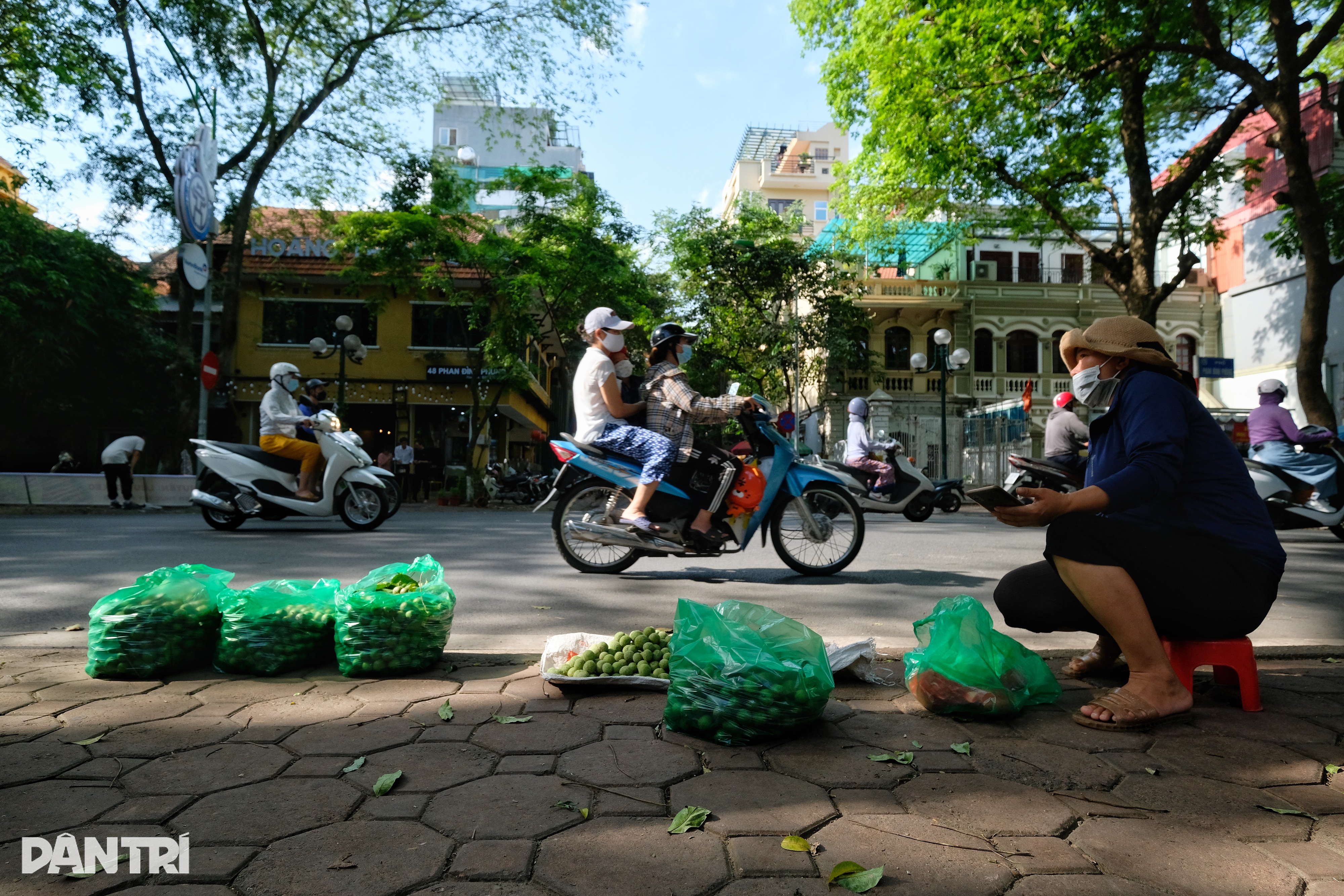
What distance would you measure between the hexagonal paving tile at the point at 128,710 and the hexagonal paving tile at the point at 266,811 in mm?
835

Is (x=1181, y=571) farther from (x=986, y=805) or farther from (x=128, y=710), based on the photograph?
(x=128, y=710)

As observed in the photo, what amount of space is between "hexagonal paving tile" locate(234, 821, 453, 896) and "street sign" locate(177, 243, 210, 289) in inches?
637

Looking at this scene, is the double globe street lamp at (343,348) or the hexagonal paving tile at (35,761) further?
the double globe street lamp at (343,348)

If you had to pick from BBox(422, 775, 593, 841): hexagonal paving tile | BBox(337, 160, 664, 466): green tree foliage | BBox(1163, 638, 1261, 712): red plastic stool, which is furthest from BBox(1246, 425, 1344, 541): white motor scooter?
BBox(337, 160, 664, 466): green tree foliage

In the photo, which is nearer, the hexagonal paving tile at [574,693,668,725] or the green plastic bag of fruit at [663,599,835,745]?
the green plastic bag of fruit at [663,599,835,745]

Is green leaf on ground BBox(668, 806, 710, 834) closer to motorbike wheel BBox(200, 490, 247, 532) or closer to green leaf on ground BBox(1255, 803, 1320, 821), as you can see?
green leaf on ground BBox(1255, 803, 1320, 821)

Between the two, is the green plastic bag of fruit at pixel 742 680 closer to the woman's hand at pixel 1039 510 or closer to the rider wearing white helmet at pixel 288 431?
the woman's hand at pixel 1039 510

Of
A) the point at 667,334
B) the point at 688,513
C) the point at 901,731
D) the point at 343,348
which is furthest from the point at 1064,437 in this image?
the point at 343,348

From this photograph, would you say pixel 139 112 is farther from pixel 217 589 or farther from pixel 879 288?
pixel 879 288

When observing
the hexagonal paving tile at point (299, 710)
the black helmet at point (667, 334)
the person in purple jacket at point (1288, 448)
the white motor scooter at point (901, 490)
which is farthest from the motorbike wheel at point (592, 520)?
the person in purple jacket at point (1288, 448)

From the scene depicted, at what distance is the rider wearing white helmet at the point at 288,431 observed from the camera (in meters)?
9.71

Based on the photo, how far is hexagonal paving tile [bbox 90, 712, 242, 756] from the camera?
246 centimetres

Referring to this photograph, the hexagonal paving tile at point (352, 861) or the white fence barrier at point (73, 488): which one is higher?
the white fence barrier at point (73, 488)

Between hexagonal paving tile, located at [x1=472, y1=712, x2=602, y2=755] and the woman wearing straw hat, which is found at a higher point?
the woman wearing straw hat
